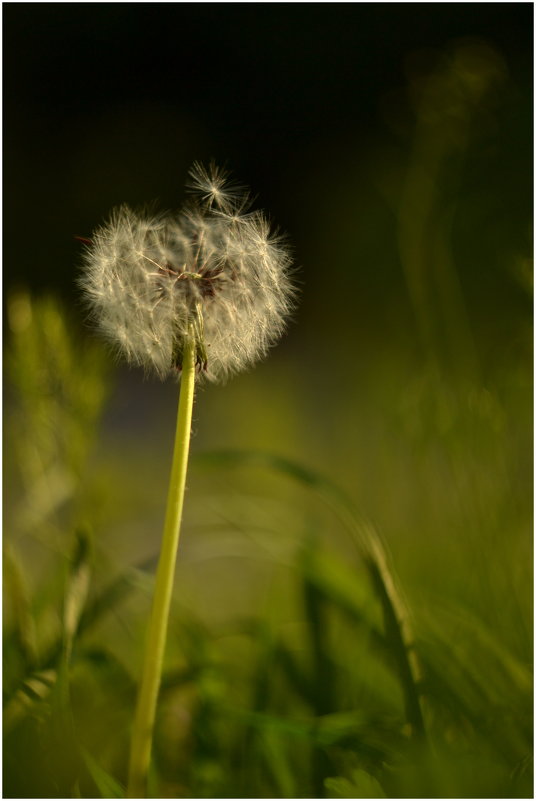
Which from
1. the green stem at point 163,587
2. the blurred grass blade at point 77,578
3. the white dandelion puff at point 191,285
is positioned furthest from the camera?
the blurred grass blade at point 77,578

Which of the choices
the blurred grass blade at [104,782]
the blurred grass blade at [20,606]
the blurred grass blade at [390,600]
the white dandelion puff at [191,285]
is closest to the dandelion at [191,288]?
the white dandelion puff at [191,285]

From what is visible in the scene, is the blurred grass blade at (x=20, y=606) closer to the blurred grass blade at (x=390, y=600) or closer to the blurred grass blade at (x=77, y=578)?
the blurred grass blade at (x=77, y=578)

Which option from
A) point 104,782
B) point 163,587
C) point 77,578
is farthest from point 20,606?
point 163,587

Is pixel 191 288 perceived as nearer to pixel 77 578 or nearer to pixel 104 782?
pixel 77 578

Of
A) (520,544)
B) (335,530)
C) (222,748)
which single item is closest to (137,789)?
(222,748)

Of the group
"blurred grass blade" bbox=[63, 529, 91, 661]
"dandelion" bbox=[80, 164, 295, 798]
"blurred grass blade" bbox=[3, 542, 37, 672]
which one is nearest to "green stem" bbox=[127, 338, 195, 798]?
"dandelion" bbox=[80, 164, 295, 798]

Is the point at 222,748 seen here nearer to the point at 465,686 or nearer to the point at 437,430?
the point at 465,686
